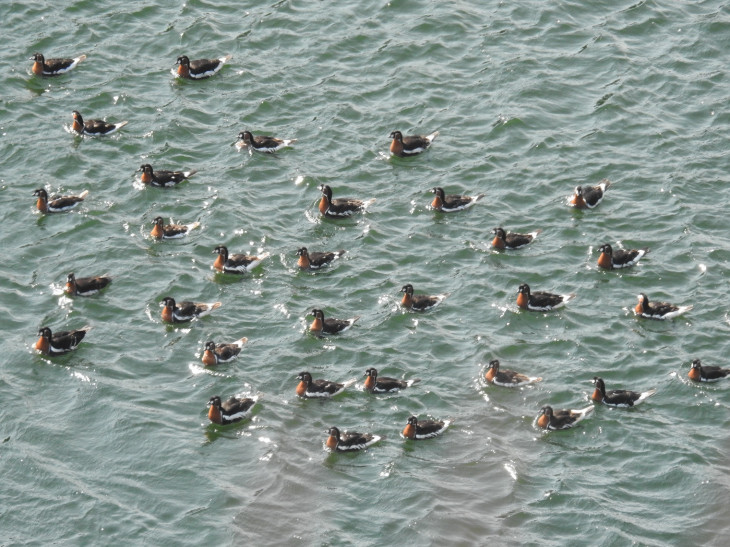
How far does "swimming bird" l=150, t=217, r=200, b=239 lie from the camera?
37562mm

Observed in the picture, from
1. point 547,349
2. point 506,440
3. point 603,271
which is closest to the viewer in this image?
point 506,440

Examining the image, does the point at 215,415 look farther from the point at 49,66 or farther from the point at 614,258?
the point at 49,66

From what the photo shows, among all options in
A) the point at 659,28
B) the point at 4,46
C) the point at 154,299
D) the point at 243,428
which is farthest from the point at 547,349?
the point at 4,46

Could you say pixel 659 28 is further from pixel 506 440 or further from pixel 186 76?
pixel 506 440

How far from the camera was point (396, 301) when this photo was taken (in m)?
35.4

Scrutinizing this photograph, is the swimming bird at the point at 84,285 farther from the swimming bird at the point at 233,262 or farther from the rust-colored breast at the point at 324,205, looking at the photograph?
the rust-colored breast at the point at 324,205

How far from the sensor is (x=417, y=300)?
35.0 meters

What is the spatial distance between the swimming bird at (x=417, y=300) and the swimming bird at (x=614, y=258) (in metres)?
4.33

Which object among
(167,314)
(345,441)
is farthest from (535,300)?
(167,314)

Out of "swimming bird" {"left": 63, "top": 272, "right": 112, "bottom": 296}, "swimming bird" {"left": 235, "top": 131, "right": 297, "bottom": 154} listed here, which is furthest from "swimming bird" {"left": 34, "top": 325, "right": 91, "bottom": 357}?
"swimming bird" {"left": 235, "top": 131, "right": 297, "bottom": 154}

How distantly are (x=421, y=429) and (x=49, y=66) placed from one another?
18.9 meters

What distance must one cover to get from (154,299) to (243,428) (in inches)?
219

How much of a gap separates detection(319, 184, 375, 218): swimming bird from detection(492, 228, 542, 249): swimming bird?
385 centimetres

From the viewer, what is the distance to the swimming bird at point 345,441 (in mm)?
30766
